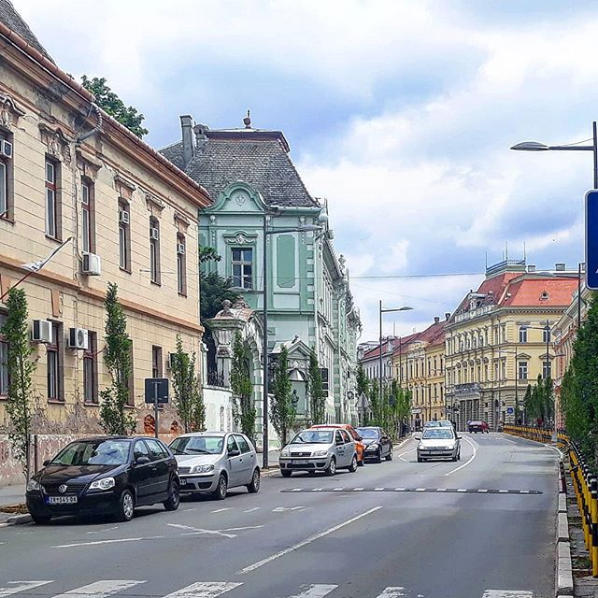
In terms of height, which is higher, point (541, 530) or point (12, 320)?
point (12, 320)

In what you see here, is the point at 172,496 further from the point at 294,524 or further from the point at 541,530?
the point at 541,530

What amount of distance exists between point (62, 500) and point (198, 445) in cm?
714

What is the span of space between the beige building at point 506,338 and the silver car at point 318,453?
90157mm

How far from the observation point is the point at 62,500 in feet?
61.8

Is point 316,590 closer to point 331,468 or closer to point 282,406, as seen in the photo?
point 331,468

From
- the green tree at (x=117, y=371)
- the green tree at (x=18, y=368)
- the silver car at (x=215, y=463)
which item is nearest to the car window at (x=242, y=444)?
the silver car at (x=215, y=463)

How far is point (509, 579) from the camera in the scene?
40.9ft

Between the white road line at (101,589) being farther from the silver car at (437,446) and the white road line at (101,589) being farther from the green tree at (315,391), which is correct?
the green tree at (315,391)

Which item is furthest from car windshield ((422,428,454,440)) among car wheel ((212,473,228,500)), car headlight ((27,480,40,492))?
car headlight ((27,480,40,492))

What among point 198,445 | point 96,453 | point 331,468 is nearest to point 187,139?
point 331,468

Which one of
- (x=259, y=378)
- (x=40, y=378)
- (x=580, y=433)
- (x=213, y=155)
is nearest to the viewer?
(x=40, y=378)

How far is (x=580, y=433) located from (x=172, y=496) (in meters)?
15.6

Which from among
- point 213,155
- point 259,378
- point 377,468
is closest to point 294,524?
point 377,468

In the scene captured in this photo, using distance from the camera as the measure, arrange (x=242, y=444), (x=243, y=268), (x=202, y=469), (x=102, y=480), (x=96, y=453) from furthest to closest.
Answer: (x=243, y=268) → (x=242, y=444) → (x=202, y=469) → (x=96, y=453) → (x=102, y=480)
